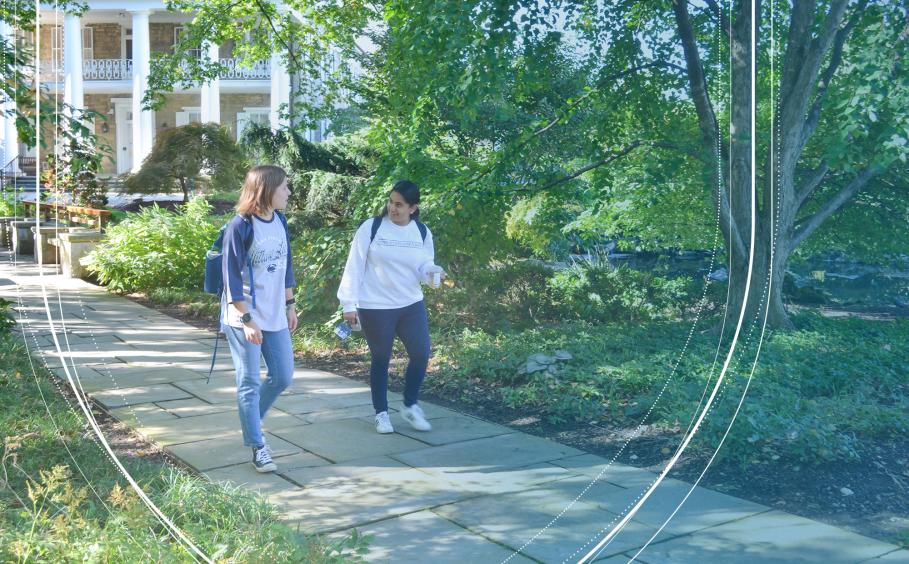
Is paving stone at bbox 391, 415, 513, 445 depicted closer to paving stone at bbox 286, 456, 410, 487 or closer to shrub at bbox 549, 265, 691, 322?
paving stone at bbox 286, 456, 410, 487

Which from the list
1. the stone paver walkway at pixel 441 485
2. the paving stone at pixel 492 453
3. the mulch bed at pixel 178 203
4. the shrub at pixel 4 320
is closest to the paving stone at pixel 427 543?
the stone paver walkway at pixel 441 485

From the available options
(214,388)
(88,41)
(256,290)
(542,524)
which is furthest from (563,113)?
(88,41)

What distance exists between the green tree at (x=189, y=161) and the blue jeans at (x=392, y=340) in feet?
43.7

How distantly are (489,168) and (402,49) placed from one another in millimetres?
1390

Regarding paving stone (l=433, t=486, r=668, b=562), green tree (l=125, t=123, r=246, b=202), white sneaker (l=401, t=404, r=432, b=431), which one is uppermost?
green tree (l=125, t=123, r=246, b=202)

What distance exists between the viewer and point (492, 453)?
5309 millimetres

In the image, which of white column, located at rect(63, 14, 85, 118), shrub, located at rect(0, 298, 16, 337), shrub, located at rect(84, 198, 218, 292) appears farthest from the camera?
white column, located at rect(63, 14, 85, 118)

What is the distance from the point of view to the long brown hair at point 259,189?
474 cm

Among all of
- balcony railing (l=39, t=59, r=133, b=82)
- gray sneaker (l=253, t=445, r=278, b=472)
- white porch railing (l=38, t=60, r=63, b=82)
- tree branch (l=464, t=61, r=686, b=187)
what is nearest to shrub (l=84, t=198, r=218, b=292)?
white porch railing (l=38, t=60, r=63, b=82)

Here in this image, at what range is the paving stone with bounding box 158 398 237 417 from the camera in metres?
6.19

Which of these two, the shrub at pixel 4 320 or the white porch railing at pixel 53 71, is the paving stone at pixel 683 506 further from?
the shrub at pixel 4 320

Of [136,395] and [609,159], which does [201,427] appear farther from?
[609,159]

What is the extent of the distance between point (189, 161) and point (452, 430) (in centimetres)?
1416

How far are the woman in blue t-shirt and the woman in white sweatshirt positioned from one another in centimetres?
62
